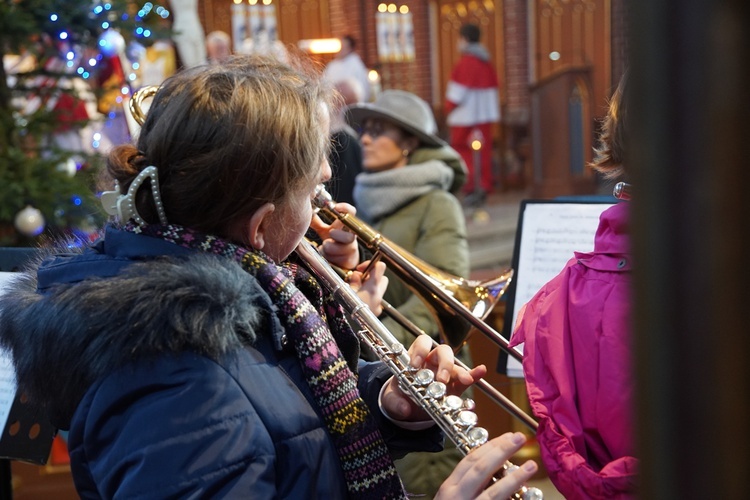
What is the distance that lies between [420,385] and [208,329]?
39 cm

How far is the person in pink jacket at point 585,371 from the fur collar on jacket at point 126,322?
1.48 ft

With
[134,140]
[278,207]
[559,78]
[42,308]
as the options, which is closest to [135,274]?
[42,308]

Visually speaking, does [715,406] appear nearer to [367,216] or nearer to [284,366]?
[284,366]

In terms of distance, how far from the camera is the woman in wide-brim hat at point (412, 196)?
3059mm

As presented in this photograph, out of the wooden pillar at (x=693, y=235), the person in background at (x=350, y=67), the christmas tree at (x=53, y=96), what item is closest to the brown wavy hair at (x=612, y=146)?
the wooden pillar at (x=693, y=235)

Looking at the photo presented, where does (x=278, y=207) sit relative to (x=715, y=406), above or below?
below

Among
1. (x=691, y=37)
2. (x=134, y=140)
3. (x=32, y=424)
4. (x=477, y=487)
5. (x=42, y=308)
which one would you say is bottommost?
(x=32, y=424)

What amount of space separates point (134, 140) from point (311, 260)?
1.32ft

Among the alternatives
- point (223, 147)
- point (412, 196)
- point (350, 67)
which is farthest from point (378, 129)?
point (350, 67)

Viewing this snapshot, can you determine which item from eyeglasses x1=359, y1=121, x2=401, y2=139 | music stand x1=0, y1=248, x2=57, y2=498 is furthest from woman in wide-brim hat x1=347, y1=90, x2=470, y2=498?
music stand x1=0, y1=248, x2=57, y2=498

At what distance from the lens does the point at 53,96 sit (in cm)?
425

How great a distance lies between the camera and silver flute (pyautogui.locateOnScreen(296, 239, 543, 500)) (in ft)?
4.22

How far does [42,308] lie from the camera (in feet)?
3.91

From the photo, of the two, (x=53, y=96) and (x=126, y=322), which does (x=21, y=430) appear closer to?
(x=126, y=322)
